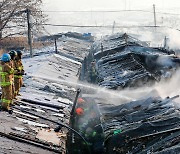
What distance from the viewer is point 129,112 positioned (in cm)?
1173

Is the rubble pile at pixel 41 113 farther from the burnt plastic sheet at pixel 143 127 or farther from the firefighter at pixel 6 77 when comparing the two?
the burnt plastic sheet at pixel 143 127

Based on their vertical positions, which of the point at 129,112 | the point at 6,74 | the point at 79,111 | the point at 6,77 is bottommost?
the point at 79,111

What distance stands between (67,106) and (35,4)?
29.7 meters

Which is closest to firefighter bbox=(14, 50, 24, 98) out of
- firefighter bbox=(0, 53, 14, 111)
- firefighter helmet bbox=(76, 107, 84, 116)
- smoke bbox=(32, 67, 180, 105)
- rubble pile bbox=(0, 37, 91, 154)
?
rubble pile bbox=(0, 37, 91, 154)

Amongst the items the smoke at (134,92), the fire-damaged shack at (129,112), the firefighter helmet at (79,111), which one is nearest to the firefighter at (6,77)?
the fire-damaged shack at (129,112)

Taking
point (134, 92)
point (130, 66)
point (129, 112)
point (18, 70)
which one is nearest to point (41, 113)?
point (18, 70)

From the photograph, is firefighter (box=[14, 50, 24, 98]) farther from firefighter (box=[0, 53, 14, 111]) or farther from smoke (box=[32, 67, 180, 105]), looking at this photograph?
smoke (box=[32, 67, 180, 105])

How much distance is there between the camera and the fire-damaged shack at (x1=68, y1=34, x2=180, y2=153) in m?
9.42

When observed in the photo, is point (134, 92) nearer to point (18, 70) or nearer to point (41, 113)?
point (41, 113)

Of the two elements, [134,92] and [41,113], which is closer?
[41,113]

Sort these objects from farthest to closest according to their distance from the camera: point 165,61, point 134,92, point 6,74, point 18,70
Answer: point 165,61
point 134,92
point 18,70
point 6,74

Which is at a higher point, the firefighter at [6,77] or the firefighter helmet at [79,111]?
the firefighter at [6,77]

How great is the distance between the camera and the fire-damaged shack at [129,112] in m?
9.42

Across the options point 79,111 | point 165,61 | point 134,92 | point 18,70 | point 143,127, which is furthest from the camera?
point 165,61
